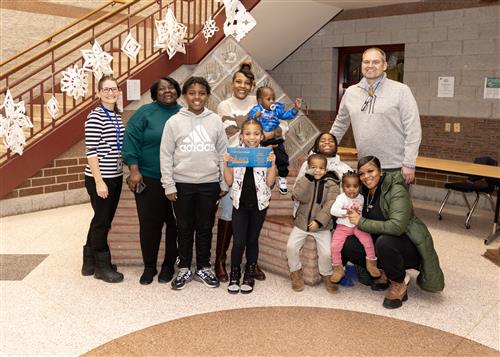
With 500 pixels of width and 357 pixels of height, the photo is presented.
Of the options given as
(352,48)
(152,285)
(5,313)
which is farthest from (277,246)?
(352,48)

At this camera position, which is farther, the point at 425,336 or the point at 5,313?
the point at 5,313

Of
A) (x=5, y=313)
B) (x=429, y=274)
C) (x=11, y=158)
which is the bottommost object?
(x=5, y=313)

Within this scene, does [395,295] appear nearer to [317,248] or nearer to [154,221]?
[317,248]

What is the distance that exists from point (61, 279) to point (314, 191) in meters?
1.91

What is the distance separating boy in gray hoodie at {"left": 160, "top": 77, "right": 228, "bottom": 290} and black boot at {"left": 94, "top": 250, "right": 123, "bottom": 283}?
1.51 feet

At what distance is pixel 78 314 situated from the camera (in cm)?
285

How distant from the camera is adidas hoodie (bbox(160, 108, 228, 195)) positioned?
3006mm

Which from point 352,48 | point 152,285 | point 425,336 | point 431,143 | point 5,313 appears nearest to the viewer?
point 425,336

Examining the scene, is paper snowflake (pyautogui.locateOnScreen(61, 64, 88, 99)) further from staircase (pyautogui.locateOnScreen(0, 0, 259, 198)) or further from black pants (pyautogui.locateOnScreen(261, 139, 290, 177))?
black pants (pyautogui.locateOnScreen(261, 139, 290, 177))

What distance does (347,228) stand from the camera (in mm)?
3150

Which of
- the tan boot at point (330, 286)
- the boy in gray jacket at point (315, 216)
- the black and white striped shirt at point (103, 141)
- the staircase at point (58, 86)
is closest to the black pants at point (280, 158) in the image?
the boy in gray jacket at point (315, 216)

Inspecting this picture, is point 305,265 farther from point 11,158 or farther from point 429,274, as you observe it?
point 11,158

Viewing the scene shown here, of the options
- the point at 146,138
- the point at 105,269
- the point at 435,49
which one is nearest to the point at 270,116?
the point at 146,138

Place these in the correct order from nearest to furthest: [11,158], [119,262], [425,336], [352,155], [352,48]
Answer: [425,336], [119,262], [352,155], [11,158], [352,48]
